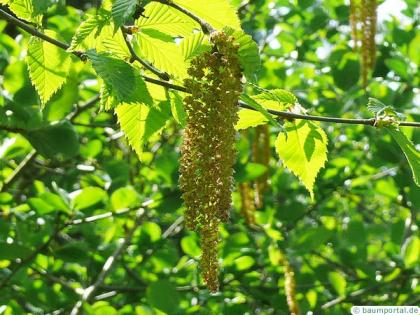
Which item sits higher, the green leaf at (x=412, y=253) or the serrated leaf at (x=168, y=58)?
the serrated leaf at (x=168, y=58)

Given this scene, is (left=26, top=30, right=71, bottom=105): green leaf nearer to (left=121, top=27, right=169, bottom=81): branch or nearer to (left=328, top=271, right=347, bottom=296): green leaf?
(left=121, top=27, right=169, bottom=81): branch

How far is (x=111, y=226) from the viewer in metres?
2.49

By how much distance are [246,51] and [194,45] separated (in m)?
0.15

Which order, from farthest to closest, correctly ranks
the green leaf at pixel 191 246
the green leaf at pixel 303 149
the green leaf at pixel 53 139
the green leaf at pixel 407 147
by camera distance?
the green leaf at pixel 191 246, the green leaf at pixel 53 139, the green leaf at pixel 303 149, the green leaf at pixel 407 147

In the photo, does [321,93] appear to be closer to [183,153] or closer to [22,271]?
[22,271]

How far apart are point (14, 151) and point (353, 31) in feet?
3.64

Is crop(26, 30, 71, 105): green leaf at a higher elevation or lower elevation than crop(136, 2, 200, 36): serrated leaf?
Answer: lower

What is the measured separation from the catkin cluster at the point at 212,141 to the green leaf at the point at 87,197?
108cm

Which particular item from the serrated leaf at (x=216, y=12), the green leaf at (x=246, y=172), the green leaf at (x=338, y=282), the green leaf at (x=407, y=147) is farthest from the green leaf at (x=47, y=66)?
the green leaf at (x=338, y=282)

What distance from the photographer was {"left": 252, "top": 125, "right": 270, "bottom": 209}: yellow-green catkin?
2.06m

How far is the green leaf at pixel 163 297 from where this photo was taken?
2.11 meters

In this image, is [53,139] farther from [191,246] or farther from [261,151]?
[191,246]

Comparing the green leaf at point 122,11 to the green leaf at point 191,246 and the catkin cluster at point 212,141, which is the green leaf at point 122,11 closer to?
the catkin cluster at point 212,141

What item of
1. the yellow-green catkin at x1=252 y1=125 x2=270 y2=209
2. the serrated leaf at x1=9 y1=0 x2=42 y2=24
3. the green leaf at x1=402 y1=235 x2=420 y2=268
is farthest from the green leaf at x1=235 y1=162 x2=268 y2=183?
the serrated leaf at x1=9 y1=0 x2=42 y2=24
